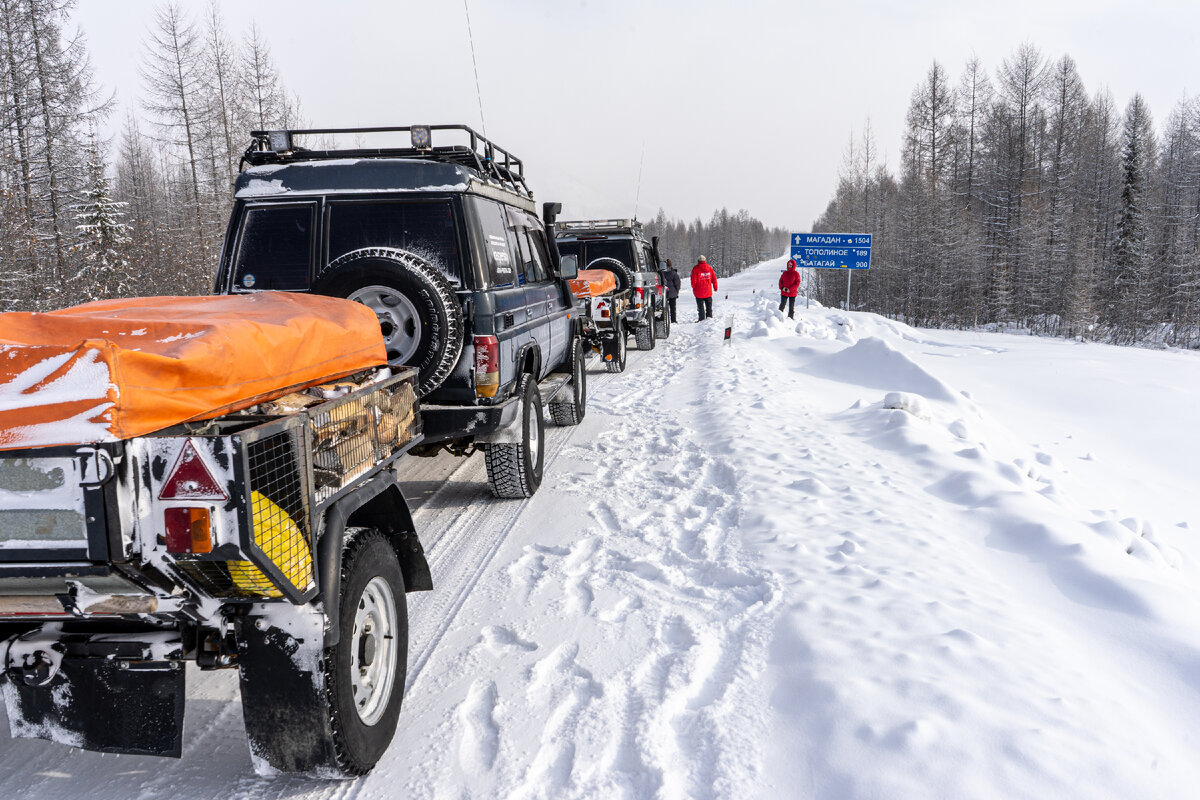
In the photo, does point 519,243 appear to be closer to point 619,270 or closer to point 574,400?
point 574,400

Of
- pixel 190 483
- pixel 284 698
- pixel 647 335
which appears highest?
pixel 190 483

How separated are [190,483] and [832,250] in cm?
2410

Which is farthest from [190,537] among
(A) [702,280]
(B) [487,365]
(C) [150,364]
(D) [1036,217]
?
(D) [1036,217]

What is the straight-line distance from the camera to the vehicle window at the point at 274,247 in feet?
15.8

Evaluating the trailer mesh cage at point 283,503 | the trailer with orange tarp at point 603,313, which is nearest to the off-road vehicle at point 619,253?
the trailer with orange tarp at point 603,313

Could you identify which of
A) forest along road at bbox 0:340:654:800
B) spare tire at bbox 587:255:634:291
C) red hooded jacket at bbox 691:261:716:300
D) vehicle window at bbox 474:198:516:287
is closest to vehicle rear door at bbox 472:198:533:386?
vehicle window at bbox 474:198:516:287

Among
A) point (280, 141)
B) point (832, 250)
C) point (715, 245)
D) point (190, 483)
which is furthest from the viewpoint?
point (715, 245)

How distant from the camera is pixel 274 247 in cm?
484

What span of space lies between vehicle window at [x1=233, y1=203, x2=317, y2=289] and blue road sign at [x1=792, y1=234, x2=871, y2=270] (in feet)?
66.9

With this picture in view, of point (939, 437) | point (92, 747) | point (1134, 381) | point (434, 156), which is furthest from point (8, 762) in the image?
point (1134, 381)

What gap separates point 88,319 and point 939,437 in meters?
7.13

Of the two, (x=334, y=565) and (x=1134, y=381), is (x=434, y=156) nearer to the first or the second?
(x=334, y=565)

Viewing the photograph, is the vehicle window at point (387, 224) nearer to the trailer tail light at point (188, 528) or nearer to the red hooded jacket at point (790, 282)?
the trailer tail light at point (188, 528)

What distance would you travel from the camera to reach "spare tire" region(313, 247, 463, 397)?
419 cm
